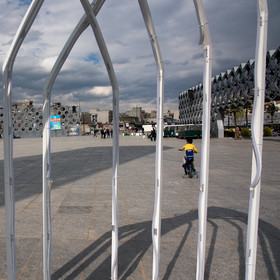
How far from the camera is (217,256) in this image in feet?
11.6

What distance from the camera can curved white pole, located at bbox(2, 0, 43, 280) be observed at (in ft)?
7.09

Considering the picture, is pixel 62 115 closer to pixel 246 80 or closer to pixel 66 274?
pixel 246 80

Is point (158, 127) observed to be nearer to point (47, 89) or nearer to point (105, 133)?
point (47, 89)

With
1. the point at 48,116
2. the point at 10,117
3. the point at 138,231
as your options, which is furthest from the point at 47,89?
the point at 138,231

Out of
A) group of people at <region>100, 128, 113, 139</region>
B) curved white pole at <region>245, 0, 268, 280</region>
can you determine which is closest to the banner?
group of people at <region>100, 128, 113, 139</region>

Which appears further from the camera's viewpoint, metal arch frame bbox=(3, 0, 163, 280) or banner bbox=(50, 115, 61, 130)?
banner bbox=(50, 115, 61, 130)

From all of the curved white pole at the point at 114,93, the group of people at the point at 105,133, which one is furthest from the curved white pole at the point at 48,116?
the group of people at the point at 105,133

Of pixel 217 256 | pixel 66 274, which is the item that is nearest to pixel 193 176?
pixel 217 256

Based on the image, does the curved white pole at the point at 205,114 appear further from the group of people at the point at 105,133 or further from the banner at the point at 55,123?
the banner at the point at 55,123

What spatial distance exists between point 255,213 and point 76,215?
367cm

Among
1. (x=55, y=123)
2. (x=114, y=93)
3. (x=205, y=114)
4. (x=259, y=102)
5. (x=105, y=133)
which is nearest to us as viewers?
(x=259, y=102)

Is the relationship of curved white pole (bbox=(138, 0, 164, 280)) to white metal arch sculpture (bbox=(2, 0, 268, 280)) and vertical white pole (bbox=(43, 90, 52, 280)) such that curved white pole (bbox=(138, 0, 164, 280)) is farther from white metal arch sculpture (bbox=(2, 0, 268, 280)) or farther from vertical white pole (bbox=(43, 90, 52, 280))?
vertical white pole (bbox=(43, 90, 52, 280))

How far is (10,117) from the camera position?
228 centimetres

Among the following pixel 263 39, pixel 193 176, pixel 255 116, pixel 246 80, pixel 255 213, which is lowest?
pixel 193 176
